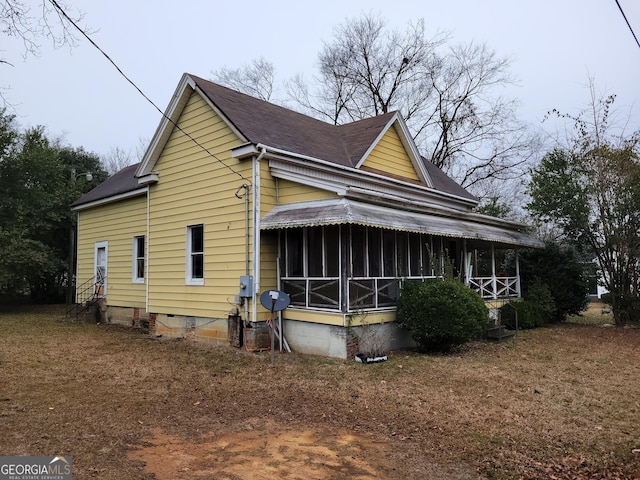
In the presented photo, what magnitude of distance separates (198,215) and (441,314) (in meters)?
7.01

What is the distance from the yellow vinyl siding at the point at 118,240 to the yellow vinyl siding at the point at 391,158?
25.8 feet

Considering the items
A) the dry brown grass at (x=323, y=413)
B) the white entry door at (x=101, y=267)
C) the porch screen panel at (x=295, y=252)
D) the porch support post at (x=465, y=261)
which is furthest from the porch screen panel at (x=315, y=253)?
the white entry door at (x=101, y=267)

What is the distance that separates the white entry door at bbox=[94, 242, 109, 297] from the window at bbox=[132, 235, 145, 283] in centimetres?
221

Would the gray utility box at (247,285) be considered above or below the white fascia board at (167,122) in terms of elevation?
below

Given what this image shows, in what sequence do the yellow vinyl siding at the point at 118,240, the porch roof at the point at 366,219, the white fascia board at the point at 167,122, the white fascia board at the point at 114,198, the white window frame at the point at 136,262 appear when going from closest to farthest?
the porch roof at the point at 366,219
the white fascia board at the point at 167,122
the white fascia board at the point at 114,198
the white window frame at the point at 136,262
the yellow vinyl siding at the point at 118,240

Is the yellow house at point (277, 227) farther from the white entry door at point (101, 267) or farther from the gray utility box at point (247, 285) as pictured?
the white entry door at point (101, 267)

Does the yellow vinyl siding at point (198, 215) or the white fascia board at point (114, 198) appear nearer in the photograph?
the yellow vinyl siding at point (198, 215)

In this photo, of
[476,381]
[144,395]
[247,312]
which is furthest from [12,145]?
[476,381]

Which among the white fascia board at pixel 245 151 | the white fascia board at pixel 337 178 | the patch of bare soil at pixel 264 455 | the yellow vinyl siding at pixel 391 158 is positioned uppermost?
the yellow vinyl siding at pixel 391 158

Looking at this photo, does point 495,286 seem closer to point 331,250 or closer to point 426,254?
point 426,254

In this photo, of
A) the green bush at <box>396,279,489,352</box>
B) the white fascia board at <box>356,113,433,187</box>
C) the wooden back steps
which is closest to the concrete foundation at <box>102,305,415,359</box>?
the green bush at <box>396,279,489,352</box>

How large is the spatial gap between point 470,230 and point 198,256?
776cm

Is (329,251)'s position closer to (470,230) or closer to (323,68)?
(470,230)

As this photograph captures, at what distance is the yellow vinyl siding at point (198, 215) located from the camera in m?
11.7
